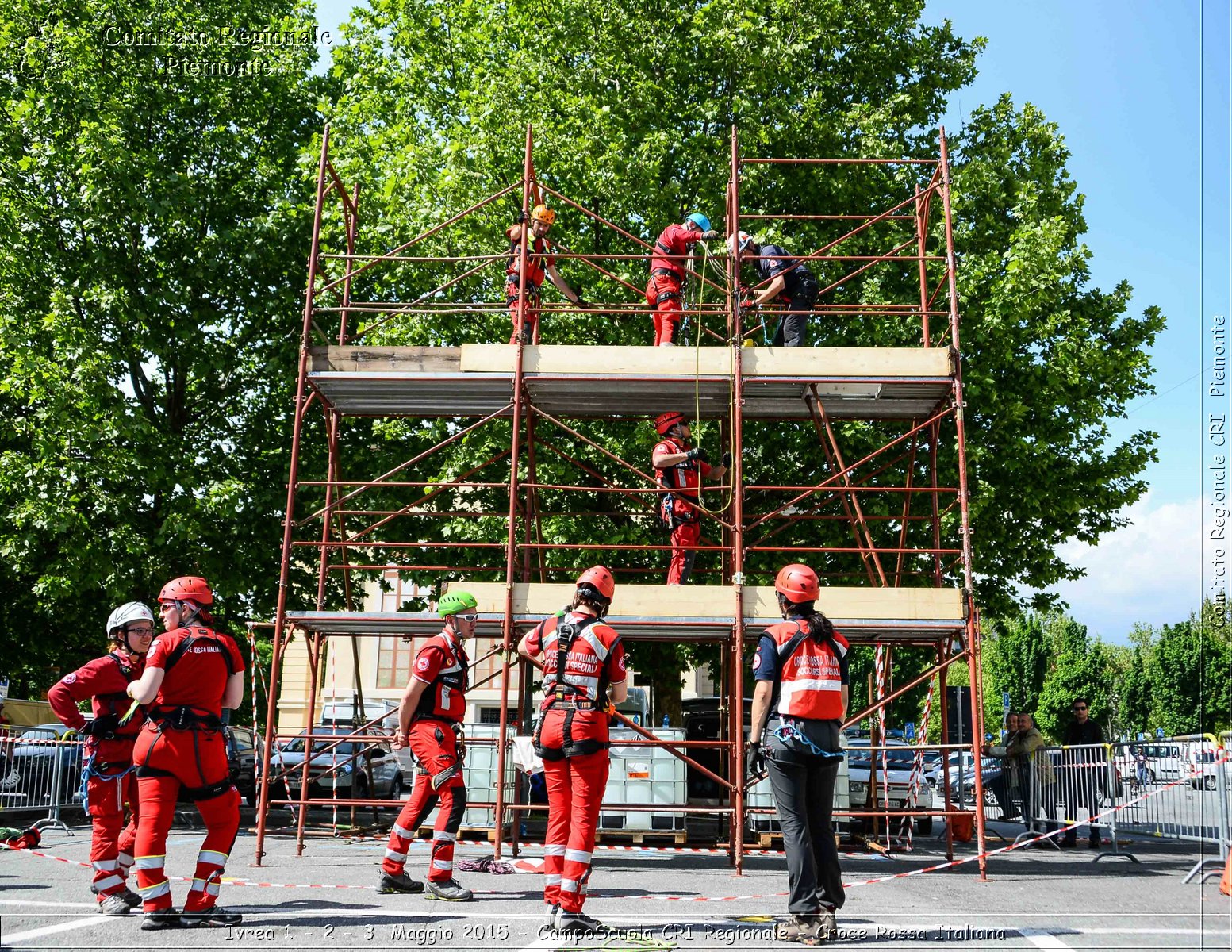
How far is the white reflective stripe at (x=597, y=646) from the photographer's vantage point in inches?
259

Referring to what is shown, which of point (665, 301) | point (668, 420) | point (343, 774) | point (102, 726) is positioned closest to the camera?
point (102, 726)

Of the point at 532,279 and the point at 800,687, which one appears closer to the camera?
the point at 800,687

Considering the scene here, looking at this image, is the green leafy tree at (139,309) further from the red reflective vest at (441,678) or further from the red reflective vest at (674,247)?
the red reflective vest at (441,678)

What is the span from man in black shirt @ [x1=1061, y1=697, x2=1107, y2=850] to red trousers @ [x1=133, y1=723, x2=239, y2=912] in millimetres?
10927

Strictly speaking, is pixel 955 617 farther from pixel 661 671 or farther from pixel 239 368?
pixel 239 368

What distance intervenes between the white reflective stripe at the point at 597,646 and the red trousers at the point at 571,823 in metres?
0.55

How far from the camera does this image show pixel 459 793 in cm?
738

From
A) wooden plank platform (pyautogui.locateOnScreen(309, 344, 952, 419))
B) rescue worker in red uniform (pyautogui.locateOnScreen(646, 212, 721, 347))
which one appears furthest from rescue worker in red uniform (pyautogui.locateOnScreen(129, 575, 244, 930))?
rescue worker in red uniform (pyautogui.locateOnScreen(646, 212, 721, 347))


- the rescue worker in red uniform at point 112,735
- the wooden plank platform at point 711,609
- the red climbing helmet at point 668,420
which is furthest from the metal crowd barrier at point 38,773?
the red climbing helmet at point 668,420

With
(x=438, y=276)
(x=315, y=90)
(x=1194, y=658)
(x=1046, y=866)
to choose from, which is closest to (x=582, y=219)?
(x=438, y=276)

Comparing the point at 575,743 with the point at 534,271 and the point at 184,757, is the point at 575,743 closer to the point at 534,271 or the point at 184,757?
the point at 184,757

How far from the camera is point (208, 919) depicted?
6078 mm

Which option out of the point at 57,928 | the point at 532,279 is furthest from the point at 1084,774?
the point at 57,928

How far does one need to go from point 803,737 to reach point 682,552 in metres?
4.98
